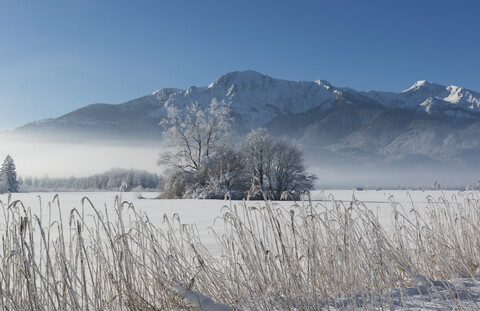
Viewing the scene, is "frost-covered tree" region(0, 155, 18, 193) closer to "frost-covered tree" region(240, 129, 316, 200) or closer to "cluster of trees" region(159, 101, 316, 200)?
"cluster of trees" region(159, 101, 316, 200)

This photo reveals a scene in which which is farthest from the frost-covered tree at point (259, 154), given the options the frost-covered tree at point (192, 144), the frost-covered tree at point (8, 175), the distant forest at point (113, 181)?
the distant forest at point (113, 181)

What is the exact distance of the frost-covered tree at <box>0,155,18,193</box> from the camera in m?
49.5

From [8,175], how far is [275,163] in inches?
1698

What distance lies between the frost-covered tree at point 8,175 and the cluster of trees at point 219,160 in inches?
1338

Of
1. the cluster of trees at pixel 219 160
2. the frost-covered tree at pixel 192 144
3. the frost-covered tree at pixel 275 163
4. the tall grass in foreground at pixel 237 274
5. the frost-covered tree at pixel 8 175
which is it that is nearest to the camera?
the tall grass in foreground at pixel 237 274

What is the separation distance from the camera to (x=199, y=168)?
1142 inches

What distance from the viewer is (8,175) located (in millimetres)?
50406

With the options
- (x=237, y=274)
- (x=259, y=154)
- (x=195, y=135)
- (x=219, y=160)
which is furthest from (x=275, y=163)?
(x=237, y=274)

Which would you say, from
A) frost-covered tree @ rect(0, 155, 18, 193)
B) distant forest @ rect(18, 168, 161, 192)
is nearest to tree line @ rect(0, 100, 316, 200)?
frost-covered tree @ rect(0, 155, 18, 193)

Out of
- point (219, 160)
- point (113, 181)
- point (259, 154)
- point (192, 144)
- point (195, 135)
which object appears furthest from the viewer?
point (113, 181)

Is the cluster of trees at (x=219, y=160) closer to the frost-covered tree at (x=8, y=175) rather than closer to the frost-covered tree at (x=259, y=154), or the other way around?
the frost-covered tree at (x=259, y=154)

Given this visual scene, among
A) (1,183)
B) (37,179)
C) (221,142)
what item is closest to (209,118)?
(221,142)

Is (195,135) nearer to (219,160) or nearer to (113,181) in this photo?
(219,160)

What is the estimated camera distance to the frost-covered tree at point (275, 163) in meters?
30.9
